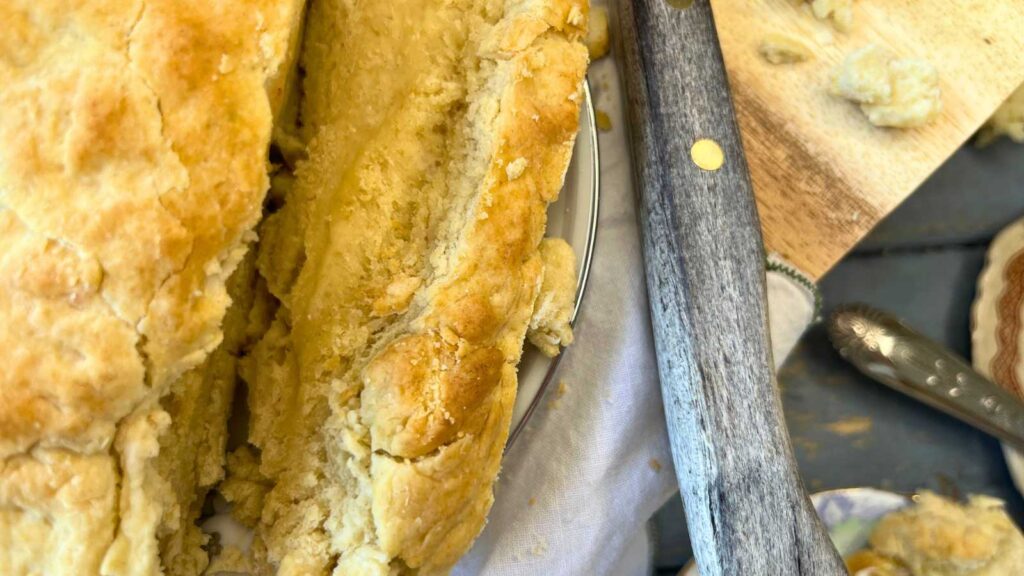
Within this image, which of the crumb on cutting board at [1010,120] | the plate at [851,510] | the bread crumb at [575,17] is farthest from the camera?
the crumb on cutting board at [1010,120]

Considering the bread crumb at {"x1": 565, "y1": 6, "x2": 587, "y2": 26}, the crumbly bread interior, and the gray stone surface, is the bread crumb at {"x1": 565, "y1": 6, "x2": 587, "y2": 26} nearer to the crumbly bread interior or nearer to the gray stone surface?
the gray stone surface

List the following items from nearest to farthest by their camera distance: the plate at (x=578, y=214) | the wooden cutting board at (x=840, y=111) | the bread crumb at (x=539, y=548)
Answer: the plate at (x=578, y=214) → the bread crumb at (x=539, y=548) → the wooden cutting board at (x=840, y=111)

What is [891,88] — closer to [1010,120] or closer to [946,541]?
[1010,120]

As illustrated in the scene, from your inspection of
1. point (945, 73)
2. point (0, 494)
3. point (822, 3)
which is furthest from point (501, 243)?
point (945, 73)

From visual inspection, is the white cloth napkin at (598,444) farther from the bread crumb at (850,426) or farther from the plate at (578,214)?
the bread crumb at (850,426)

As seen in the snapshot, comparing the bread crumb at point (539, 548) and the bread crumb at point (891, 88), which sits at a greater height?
the bread crumb at point (891, 88)

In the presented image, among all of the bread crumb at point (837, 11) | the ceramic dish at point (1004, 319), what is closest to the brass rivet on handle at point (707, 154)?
the bread crumb at point (837, 11)

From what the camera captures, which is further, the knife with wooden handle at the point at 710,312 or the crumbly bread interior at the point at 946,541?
the crumbly bread interior at the point at 946,541
